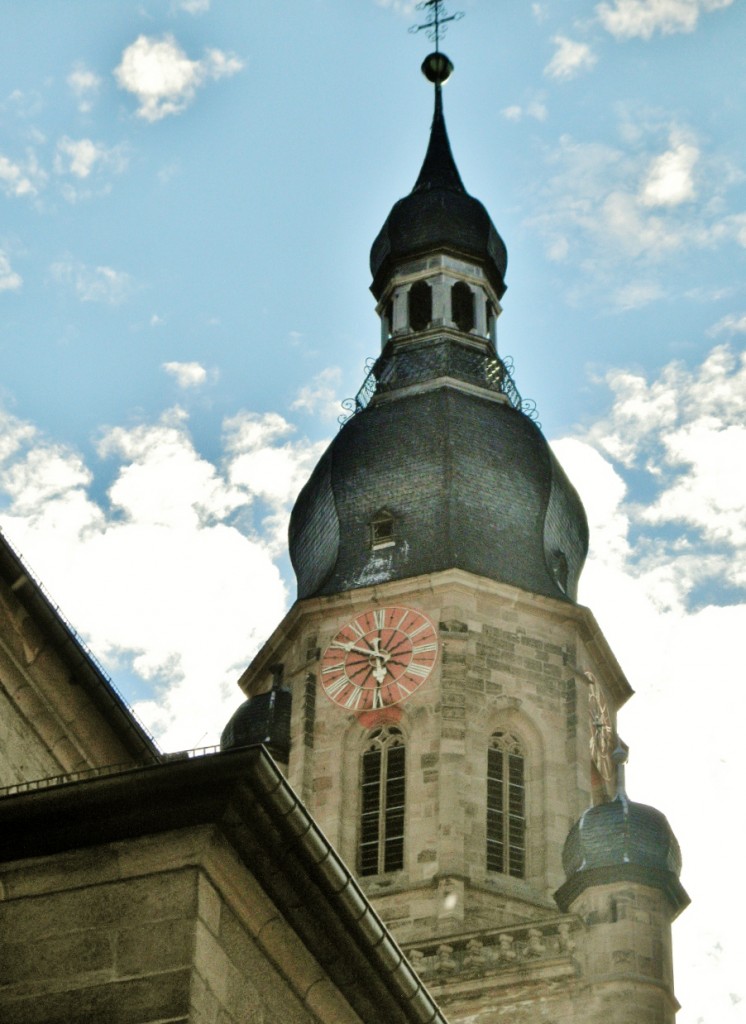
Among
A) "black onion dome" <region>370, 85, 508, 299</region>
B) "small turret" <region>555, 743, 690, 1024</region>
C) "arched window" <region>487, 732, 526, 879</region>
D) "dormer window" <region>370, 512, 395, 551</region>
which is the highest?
"black onion dome" <region>370, 85, 508, 299</region>

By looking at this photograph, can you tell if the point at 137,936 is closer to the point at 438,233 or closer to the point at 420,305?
the point at 420,305

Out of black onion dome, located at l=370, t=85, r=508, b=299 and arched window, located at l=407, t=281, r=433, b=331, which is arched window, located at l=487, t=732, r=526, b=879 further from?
black onion dome, located at l=370, t=85, r=508, b=299

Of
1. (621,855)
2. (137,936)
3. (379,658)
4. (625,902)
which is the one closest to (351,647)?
(379,658)

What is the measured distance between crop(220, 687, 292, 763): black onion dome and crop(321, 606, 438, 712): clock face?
0.79 metres

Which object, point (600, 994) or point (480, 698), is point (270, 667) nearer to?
point (480, 698)

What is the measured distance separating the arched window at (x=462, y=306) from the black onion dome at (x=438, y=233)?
792mm

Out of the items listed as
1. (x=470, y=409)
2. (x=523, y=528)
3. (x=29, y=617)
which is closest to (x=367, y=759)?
(x=523, y=528)

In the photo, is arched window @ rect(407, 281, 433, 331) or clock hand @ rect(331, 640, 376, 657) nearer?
clock hand @ rect(331, 640, 376, 657)

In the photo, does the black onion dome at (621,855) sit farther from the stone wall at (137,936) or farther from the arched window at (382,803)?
the stone wall at (137,936)

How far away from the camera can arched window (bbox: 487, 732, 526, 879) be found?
39594 millimetres

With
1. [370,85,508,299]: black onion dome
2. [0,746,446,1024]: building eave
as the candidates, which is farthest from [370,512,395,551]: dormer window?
[0,746,446,1024]: building eave

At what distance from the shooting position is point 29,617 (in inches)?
725

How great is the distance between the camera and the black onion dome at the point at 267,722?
41406 millimetres

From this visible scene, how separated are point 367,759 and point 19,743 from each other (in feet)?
76.1
